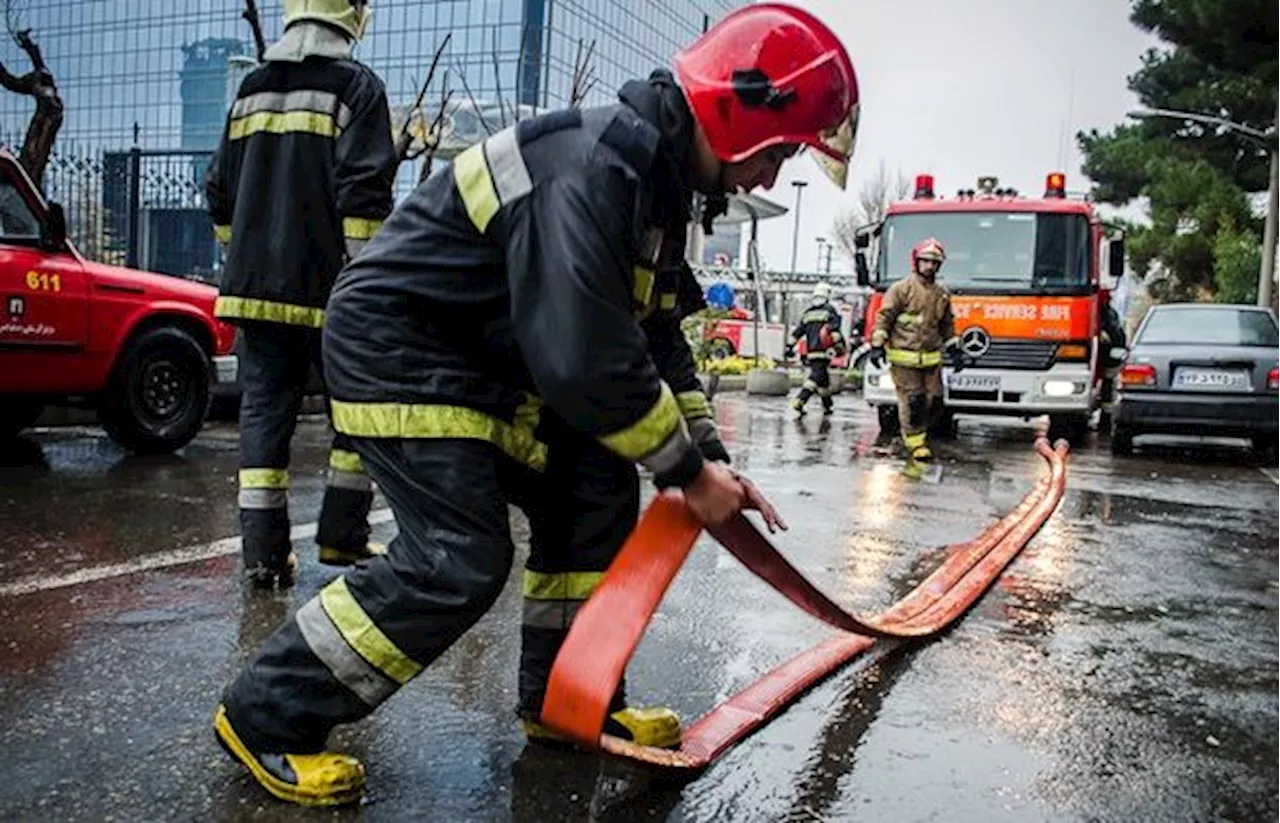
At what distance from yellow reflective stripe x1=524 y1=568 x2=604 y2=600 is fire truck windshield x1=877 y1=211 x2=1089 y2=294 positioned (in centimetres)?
1009

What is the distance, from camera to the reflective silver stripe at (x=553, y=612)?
2779 millimetres

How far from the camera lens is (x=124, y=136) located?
227 feet

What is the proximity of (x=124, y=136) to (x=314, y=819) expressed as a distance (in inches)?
2945

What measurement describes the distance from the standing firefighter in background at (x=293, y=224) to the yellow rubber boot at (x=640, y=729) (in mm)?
1434

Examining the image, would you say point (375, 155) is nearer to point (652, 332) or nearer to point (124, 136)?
point (652, 332)

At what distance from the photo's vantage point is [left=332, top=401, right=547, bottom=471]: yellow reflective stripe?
2.41 meters

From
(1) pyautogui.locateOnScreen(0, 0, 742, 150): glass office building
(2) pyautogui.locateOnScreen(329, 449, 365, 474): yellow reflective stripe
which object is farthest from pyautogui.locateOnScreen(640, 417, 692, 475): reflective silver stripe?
(1) pyautogui.locateOnScreen(0, 0, 742, 150): glass office building

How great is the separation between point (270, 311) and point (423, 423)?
5.99ft

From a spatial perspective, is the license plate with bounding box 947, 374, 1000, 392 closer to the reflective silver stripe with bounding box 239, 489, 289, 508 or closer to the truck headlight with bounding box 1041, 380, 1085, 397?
the truck headlight with bounding box 1041, 380, 1085, 397

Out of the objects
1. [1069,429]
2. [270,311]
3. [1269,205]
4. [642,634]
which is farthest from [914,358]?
[1269,205]

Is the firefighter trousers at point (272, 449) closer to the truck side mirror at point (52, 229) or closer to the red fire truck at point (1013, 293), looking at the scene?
the truck side mirror at point (52, 229)

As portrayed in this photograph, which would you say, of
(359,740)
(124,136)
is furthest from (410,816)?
(124,136)

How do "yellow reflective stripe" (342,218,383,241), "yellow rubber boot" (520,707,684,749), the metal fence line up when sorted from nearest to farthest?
"yellow rubber boot" (520,707,684,749)
"yellow reflective stripe" (342,218,383,241)
the metal fence

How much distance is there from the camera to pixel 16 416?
778 cm
